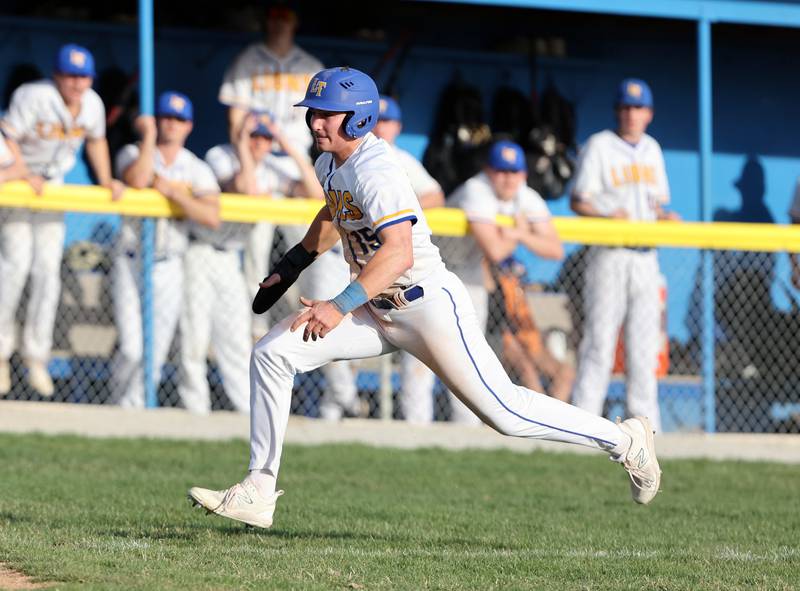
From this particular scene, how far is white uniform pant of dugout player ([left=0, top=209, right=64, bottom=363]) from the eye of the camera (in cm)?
934

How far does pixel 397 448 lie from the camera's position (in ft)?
32.1

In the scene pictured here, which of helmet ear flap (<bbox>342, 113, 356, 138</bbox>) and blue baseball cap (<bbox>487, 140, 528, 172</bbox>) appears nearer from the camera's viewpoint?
helmet ear flap (<bbox>342, 113, 356, 138</bbox>)

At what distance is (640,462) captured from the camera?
246 inches

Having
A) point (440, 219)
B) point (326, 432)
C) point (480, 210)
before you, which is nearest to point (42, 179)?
point (326, 432)

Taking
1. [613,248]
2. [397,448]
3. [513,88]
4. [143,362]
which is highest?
[513,88]

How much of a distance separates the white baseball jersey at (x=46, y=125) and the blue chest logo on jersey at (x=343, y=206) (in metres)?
4.61

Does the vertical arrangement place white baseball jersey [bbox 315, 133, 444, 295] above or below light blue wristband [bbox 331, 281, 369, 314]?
above

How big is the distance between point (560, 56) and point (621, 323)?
4279 millimetres

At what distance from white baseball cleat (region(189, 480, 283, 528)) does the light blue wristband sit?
934mm

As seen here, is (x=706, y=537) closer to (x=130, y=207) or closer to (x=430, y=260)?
(x=430, y=260)

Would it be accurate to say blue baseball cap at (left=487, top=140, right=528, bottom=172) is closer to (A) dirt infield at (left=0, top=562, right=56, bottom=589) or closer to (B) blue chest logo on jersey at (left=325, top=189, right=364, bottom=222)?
(B) blue chest logo on jersey at (left=325, top=189, right=364, bottom=222)

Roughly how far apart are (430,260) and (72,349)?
14.1ft

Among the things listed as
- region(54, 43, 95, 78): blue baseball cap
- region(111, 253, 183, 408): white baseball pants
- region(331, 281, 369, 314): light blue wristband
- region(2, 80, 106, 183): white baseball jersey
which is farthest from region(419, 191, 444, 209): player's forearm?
region(331, 281, 369, 314): light blue wristband

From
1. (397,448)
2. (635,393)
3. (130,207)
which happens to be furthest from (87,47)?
(635,393)
